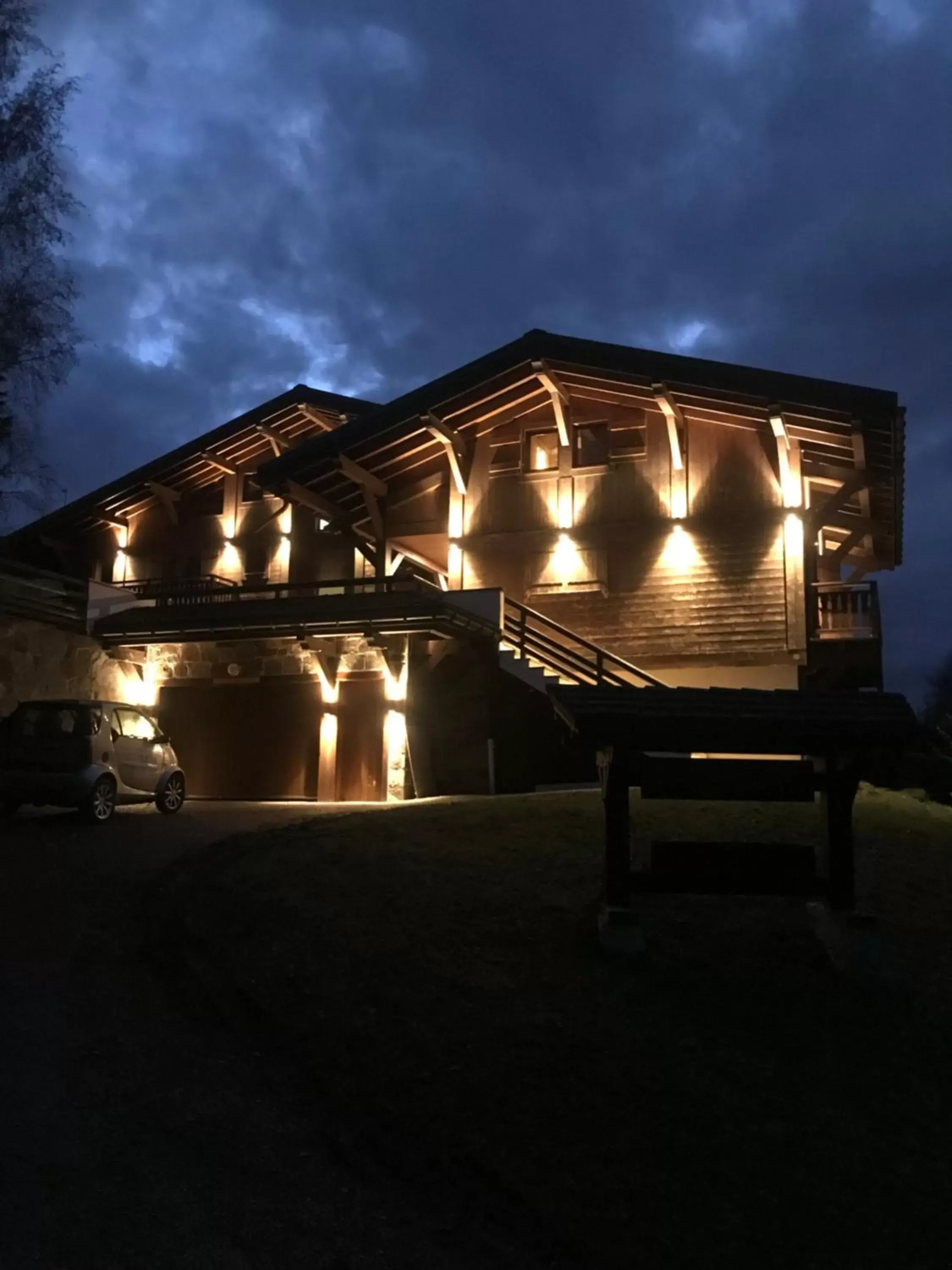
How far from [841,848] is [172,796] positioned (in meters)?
11.0

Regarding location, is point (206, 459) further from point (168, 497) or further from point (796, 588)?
point (796, 588)

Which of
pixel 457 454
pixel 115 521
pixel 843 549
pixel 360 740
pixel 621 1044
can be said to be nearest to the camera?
pixel 621 1044

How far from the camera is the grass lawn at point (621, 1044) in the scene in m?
5.09

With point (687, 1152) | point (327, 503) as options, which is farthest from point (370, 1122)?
point (327, 503)

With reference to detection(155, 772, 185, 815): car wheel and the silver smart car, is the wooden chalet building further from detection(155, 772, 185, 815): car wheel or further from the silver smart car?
the silver smart car

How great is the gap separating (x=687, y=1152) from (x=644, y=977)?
2079 millimetres

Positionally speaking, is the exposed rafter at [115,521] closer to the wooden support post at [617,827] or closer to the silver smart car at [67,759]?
the silver smart car at [67,759]

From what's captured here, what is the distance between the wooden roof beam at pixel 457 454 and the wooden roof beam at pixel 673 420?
174 inches

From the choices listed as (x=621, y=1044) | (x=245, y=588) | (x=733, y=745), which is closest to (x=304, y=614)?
(x=245, y=588)

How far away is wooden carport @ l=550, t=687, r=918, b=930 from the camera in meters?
8.12

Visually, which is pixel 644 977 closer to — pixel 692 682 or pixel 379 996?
pixel 379 996

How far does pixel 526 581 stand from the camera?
22.0m

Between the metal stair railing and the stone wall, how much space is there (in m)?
8.20

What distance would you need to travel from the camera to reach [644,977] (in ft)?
24.7
